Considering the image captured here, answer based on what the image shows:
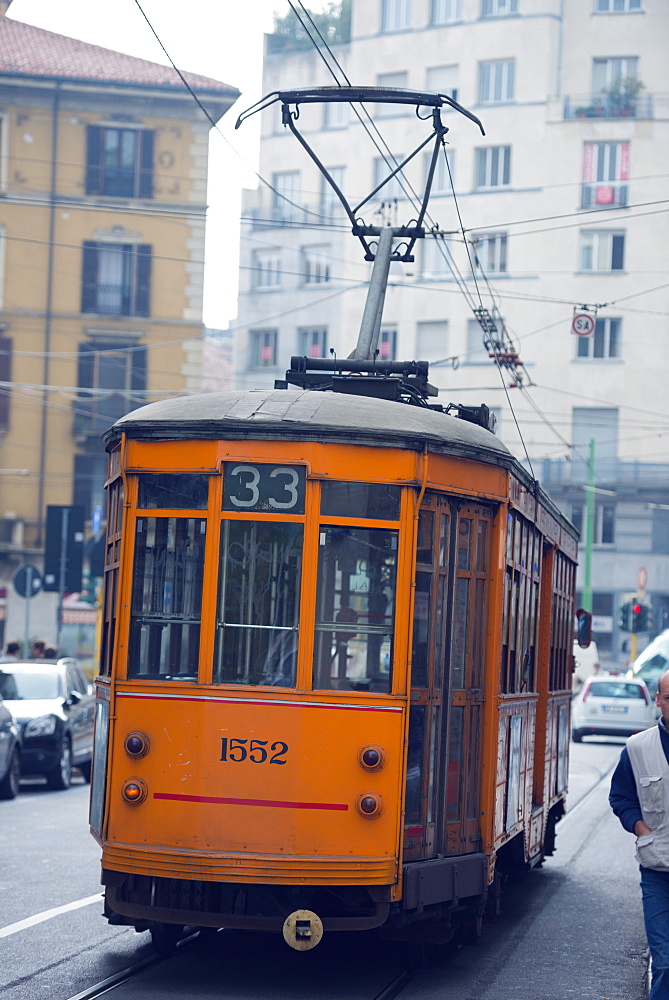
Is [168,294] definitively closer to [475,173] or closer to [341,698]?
[475,173]

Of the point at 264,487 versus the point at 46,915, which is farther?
the point at 46,915

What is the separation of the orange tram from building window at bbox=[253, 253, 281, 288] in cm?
5440

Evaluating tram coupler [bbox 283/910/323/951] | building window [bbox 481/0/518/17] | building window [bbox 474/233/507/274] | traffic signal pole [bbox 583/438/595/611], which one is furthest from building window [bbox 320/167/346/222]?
tram coupler [bbox 283/910/323/951]

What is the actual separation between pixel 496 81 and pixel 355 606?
164 feet

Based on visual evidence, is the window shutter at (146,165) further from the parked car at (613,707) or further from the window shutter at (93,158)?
the parked car at (613,707)

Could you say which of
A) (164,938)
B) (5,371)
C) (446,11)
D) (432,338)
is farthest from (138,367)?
(164,938)

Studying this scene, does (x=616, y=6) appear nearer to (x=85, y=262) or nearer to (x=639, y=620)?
(x=85, y=262)

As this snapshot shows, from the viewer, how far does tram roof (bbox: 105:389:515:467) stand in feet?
24.4

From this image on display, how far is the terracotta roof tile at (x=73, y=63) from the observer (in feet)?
143

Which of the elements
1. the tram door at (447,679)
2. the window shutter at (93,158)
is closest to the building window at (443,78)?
the window shutter at (93,158)

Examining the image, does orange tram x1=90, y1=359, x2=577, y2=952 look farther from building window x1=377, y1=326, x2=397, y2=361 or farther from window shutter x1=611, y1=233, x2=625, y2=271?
building window x1=377, y1=326, x2=397, y2=361

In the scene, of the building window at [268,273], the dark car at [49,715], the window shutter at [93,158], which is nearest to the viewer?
the dark car at [49,715]

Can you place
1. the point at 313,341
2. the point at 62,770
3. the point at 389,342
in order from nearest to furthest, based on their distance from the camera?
the point at 62,770 → the point at 389,342 → the point at 313,341

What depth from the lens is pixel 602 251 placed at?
5269cm
